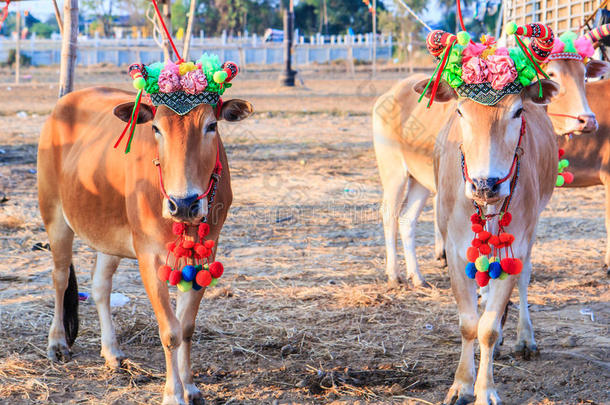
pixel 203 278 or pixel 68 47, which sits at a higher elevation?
pixel 68 47

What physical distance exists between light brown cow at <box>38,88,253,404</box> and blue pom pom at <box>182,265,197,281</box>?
199 mm

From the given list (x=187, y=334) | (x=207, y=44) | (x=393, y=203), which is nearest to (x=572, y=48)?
(x=393, y=203)

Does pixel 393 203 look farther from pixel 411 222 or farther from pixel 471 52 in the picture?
pixel 471 52

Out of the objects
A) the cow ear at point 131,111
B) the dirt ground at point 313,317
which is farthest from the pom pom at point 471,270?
the cow ear at point 131,111

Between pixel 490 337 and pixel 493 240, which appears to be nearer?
pixel 493 240

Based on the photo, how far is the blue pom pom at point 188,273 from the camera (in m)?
4.07

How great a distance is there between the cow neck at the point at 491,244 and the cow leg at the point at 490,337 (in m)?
0.14

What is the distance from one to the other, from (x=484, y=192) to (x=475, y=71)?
0.67 metres

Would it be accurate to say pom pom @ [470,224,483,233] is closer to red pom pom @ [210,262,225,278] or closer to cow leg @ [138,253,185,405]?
red pom pom @ [210,262,225,278]

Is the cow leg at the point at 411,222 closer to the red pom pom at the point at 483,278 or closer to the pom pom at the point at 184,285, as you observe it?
the red pom pom at the point at 483,278

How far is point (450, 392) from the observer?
4332 millimetres

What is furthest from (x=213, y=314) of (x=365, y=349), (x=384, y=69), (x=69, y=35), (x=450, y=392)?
(x=384, y=69)

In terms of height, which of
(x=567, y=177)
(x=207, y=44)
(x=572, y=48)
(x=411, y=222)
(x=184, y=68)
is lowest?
(x=411, y=222)

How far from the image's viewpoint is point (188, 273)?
407cm
